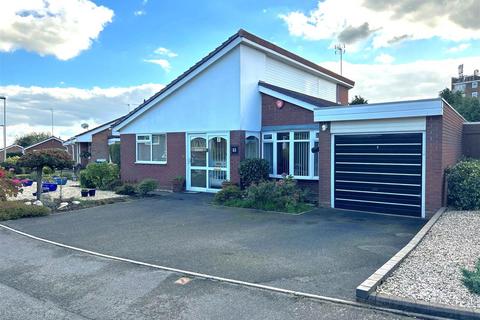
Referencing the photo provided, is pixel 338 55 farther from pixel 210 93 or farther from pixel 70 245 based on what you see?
pixel 70 245

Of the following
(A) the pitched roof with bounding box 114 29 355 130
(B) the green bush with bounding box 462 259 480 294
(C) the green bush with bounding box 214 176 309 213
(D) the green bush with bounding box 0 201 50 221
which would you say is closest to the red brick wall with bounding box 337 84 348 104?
(A) the pitched roof with bounding box 114 29 355 130

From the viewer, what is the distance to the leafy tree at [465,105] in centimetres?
3148

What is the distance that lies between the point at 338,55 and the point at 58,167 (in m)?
25.3

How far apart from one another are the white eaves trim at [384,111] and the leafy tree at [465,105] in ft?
82.8


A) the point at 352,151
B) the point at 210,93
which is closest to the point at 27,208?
the point at 210,93

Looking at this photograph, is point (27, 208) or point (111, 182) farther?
point (111, 182)

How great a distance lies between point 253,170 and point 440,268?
847cm

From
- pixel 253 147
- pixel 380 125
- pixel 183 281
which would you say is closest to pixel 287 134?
pixel 253 147

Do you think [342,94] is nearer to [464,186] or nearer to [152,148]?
[152,148]

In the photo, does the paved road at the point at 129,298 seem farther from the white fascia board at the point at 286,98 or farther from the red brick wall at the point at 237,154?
the white fascia board at the point at 286,98

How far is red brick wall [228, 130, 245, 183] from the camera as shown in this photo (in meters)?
14.2

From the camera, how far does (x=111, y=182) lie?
17.4 metres

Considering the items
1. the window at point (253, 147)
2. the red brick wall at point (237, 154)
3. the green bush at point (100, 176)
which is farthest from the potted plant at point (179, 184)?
the green bush at point (100, 176)

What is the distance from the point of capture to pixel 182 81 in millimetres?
15906
